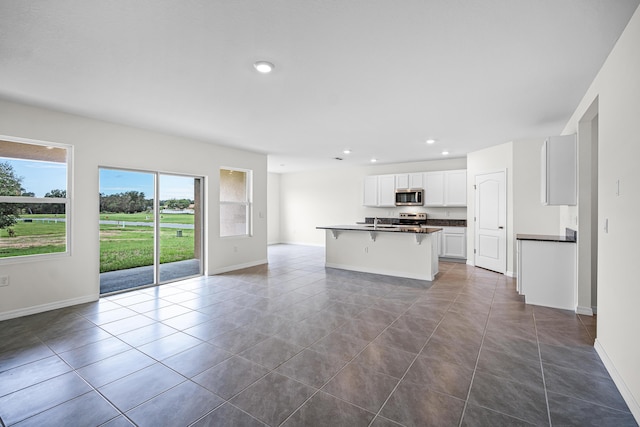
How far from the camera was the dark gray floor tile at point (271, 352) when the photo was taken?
2574 mm

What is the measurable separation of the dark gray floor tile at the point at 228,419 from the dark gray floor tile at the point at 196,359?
0.56m

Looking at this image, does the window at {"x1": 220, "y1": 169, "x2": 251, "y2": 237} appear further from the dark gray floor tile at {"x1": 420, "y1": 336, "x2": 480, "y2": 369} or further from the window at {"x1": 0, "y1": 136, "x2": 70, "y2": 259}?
the dark gray floor tile at {"x1": 420, "y1": 336, "x2": 480, "y2": 369}

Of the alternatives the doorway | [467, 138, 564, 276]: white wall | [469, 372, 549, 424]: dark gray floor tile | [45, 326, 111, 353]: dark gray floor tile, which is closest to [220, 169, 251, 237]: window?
the doorway

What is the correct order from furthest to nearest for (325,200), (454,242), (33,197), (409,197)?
(325,200)
(409,197)
(454,242)
(33,197)

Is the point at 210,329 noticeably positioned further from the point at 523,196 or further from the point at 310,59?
the point at 523,196

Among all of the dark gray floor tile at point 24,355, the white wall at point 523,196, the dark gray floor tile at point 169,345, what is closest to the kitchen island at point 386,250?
the white wall at point 523,196

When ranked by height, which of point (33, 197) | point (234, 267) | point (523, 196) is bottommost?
point (234, 267)

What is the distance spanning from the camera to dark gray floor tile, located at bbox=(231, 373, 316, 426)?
6.27 ft

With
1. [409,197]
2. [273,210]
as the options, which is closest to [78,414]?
[409,197]

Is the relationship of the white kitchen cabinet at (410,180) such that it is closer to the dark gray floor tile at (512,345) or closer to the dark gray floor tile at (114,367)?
the dark gray floor tile at (512,345)

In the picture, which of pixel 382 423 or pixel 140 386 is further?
pixel 140 386

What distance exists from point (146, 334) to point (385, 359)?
2.43 m

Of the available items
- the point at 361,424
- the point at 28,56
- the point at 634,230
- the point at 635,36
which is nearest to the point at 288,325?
the point at 361,424

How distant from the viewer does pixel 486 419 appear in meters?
1.86
